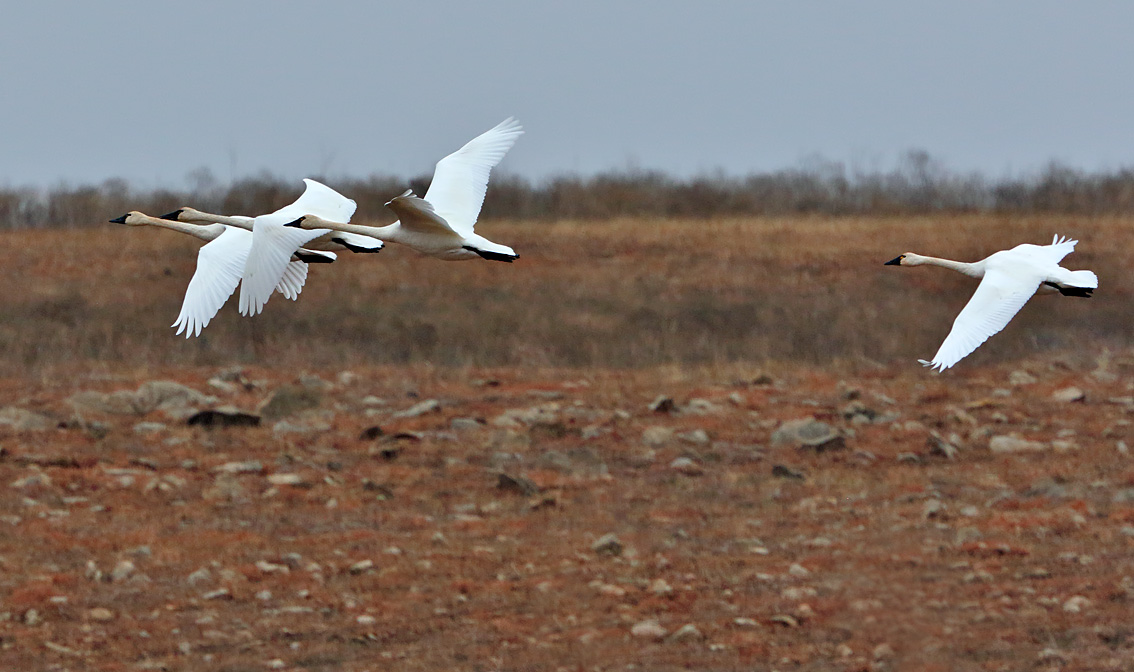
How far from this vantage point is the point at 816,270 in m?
34.6

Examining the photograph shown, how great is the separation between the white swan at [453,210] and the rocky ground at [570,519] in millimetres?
4540

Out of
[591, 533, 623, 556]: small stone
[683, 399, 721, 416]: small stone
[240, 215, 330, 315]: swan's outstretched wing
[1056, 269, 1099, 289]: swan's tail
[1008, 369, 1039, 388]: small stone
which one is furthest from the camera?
[1008, 369, 1039, 388]: small stone

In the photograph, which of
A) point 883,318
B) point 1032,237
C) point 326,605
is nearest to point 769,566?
point 326,605

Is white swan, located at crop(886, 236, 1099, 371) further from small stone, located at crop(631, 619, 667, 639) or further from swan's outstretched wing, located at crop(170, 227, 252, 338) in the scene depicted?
swan's outstretched wing, located at crop(170, 227, 252, 338)

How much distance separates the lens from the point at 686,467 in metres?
23.8

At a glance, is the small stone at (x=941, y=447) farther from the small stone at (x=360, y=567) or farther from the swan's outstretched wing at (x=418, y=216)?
the swan's outstretched wing at (x=418, y=216)

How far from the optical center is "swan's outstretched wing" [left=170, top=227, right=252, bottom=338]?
499 inches

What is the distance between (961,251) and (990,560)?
16.6 metres

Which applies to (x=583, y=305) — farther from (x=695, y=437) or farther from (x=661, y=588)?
(x=661, y=588)

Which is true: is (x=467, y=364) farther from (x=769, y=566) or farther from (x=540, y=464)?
(x=769, y=566)

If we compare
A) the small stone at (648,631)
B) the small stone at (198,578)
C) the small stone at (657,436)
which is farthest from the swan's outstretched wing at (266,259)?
the small stone at (657,436)

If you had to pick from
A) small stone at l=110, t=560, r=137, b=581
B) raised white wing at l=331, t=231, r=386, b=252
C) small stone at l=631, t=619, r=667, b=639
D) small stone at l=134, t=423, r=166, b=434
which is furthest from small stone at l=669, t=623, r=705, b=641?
small stone at l=134, t=423, r=166, b=434

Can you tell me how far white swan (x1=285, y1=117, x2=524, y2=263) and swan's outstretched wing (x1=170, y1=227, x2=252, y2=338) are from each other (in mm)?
700

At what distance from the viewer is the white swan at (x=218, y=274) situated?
1268 cm
